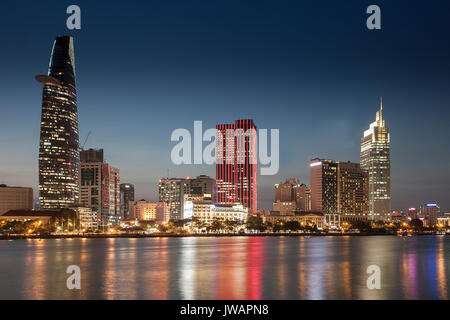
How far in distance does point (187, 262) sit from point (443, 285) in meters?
35.6

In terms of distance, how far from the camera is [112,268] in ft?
210

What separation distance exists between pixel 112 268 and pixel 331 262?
1255 inches

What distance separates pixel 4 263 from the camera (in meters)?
71.6
